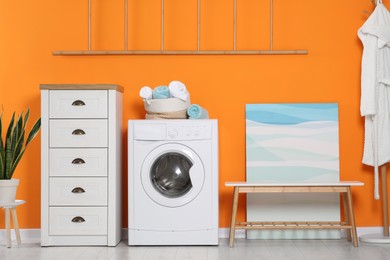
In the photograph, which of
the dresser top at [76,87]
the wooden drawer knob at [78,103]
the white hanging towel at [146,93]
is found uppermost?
the dresser top at [76,87]

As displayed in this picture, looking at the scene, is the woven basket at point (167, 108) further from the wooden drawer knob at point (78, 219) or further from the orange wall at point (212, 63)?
the wooden drawer knob at point (78, 219)

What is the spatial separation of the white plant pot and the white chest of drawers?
0.66 feet

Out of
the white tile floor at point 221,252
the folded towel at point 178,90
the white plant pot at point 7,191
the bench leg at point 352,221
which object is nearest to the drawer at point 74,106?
the folded towel at point 178,90

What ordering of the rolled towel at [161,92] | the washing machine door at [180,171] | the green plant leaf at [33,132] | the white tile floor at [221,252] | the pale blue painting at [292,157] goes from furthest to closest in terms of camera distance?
the pale blue painting at [292,157] < the green plant leaf at [33,132] < the rolled towel at [161,92] < the washing machine door at [180,171] < the white tile floor at [221,252]

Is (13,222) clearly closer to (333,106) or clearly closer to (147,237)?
(147,237)

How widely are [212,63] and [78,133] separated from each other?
109cm

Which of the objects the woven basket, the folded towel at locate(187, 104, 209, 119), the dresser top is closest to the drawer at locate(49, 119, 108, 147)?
the dresser top

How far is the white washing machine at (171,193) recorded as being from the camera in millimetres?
4152

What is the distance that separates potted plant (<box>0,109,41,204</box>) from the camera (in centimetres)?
419

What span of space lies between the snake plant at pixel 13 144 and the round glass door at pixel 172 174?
2.89 feet

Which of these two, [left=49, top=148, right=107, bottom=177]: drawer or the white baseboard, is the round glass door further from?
the white baseboard

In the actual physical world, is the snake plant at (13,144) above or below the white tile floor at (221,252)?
above

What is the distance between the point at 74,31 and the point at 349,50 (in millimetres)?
1952

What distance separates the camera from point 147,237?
418cm
